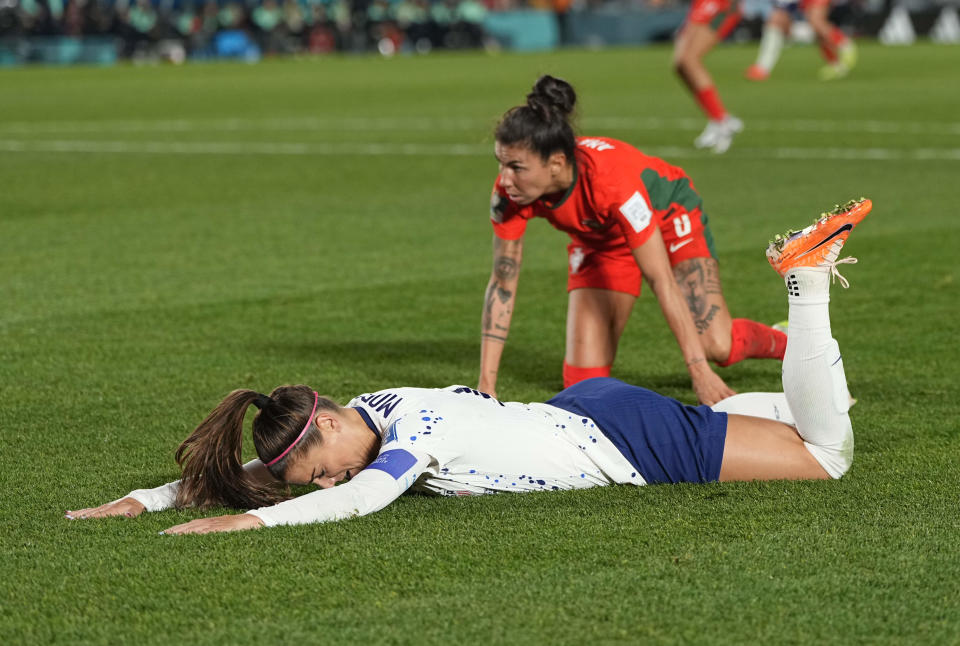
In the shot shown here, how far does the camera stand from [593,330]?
21.8ft

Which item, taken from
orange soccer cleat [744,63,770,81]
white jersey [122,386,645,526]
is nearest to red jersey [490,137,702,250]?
white jersey [122,386,645,526]

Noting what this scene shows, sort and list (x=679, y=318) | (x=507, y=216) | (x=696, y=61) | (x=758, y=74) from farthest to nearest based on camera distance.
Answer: (x=758, y=74), (x=696, y=61), (x=507, y=216), (x=679, y=318)

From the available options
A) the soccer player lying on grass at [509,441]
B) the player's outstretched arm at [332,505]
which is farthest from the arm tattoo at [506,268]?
the player's outstretched arm at [332,505]

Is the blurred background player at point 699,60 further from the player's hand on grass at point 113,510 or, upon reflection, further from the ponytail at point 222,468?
the player's hand on grass at point 113,510

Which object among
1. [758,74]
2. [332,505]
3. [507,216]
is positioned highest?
[507,216]

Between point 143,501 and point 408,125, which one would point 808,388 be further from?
point 408,125

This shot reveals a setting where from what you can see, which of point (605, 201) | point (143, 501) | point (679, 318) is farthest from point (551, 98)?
point (143, 501)

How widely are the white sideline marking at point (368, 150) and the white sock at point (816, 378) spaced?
1044 cm

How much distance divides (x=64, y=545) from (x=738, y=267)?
6.00 meters

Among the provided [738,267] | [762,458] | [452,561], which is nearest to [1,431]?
[452,561]

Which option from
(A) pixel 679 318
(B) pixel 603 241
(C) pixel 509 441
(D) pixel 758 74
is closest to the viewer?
(C) pixel 509 441

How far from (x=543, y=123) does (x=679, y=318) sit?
895 millimetres

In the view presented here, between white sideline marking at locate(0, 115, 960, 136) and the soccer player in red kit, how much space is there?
1135cm

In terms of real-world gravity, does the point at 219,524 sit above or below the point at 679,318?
below
